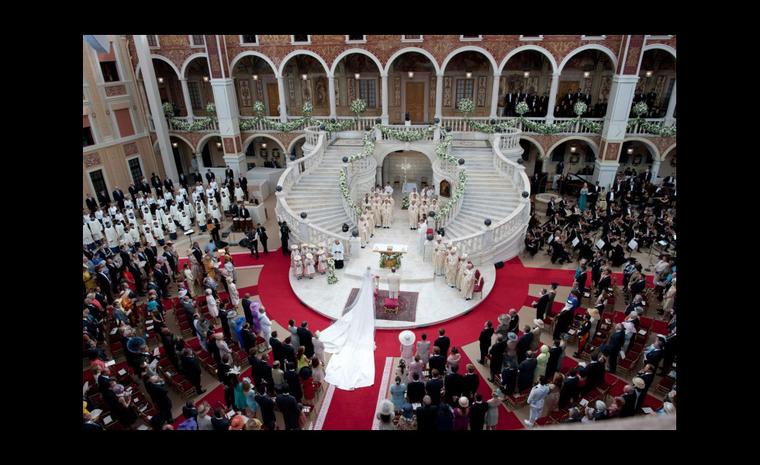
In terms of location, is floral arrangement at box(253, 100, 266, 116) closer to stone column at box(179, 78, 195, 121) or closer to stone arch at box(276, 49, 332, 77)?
stone arch at box(276, 49, 332, 77)

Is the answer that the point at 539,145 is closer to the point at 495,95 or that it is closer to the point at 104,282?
the point at 495,95

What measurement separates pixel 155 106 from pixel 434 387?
24.6 meters

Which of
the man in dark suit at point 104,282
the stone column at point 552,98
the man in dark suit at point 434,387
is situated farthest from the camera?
the stone column at point 552,98

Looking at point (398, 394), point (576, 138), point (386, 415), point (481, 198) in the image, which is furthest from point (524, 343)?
point (576, 138)

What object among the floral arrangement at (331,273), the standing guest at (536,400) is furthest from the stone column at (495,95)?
the standing guest at (536,400)

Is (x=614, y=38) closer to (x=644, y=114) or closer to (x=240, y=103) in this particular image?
(x=644, y=114)

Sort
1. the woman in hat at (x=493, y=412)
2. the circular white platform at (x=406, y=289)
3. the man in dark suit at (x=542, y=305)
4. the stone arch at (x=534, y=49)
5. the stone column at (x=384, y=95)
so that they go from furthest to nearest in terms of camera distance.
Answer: the stone column at (x=384, y=95) → the stone arch at (x=534, y=49) → the circular white platform at (x=406, y=289) → the man in dark suit at (x=542, y=305) → the woman in hat at (x=493, y=412)

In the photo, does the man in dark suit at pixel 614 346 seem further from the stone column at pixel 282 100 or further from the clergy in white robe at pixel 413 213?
the stone column at pixel 282 100

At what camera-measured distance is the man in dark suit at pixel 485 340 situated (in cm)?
1027

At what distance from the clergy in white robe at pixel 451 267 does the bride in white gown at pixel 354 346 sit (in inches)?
141

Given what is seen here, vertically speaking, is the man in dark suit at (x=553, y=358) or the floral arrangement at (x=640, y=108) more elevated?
the floral arrangement at (x=640, y=108)

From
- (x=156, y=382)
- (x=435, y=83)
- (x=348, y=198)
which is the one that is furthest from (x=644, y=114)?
(x=156, y=382)

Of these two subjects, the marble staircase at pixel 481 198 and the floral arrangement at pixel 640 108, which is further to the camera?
the floral arrangement at pixel 640 108

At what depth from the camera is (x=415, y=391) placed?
8.55 meters
